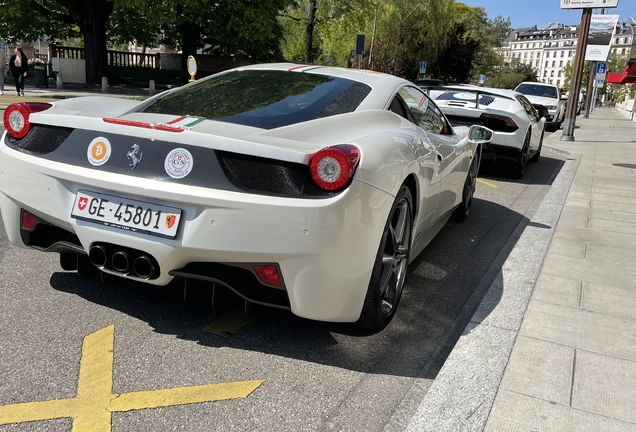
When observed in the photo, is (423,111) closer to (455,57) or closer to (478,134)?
(478,134)

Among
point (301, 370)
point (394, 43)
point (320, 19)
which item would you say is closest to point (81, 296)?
point (301, 370)

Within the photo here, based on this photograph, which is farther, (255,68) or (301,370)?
(255,68)

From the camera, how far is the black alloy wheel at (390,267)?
3.17 meters

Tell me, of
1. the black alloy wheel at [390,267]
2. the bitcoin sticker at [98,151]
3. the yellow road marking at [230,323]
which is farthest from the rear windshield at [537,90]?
the bitcoin sticker at [98,151]

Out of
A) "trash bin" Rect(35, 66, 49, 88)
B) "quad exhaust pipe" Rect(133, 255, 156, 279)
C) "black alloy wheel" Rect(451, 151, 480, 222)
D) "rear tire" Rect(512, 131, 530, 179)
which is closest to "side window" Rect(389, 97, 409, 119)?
"quad exhaust pipe" Rect(133, 255, 156, 279)

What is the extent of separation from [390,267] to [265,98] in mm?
1204

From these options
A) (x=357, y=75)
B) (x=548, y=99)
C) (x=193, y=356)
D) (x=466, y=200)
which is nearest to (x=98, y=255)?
(x=193, y=356)

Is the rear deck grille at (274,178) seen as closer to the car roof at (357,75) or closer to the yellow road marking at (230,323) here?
the yellow road marking at (230,323)

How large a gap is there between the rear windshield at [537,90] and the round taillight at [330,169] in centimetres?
2220

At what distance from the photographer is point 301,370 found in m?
2.97

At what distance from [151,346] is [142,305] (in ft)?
1.78

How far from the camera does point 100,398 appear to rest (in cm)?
256

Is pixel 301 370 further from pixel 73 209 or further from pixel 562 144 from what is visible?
pixel 562 144

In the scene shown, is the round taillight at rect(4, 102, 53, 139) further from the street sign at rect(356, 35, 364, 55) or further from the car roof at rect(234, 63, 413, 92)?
the street sign at rect(356, 35, 364, 55)
